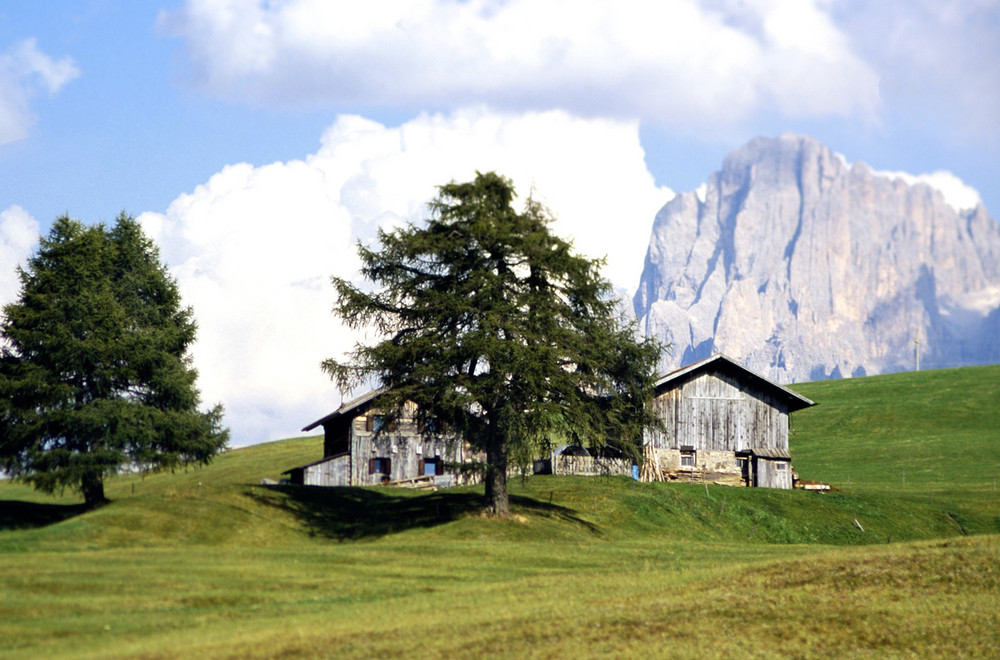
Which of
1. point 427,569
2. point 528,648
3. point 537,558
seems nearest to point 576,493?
point 537,558

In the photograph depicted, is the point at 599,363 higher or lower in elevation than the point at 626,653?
higher

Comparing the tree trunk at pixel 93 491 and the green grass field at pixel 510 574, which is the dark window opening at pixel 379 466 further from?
the tree trunk at pixel 93 491

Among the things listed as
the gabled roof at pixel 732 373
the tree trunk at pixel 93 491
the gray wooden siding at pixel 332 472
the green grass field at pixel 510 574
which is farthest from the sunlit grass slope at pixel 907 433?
the tree trunk at pixel 93 491

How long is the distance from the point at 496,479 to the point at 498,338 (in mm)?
6219

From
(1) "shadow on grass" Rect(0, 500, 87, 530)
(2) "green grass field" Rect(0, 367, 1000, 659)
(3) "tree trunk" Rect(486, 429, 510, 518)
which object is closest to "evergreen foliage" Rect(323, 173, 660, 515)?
(3) "tree trunk" Rect(486, 429, 510, 518)

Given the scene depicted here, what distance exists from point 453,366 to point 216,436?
42.0 feet

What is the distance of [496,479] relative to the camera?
43.9 metres

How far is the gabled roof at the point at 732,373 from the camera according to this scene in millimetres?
62812

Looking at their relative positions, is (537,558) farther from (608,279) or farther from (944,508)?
(944,508)

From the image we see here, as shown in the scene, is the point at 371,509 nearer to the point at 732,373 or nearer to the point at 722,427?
the point at 722,427

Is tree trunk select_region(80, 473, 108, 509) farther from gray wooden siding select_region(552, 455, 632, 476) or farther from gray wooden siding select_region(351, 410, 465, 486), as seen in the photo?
gray wooden siding select_region(552, 455, 632, 476)

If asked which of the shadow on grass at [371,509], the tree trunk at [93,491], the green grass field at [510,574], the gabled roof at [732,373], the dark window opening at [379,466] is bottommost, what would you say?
→ the green grass field at [510,574]

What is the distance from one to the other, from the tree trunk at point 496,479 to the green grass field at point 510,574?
98 centimetres

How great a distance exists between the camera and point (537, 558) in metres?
35.8
